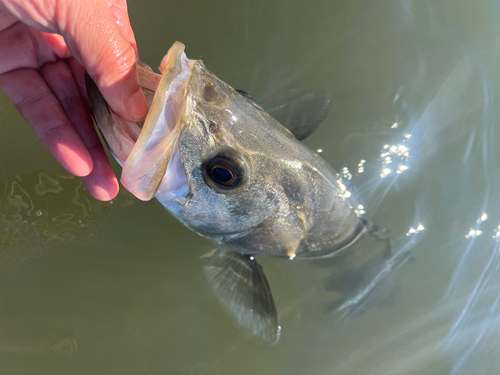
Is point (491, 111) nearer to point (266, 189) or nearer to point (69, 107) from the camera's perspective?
point (266, 189)

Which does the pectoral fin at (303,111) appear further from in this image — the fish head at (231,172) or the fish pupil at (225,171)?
the fish pupil at (225,171)

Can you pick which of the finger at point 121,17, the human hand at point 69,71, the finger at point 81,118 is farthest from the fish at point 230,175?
the finger at point 121,17

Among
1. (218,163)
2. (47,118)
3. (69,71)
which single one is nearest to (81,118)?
(47,118)

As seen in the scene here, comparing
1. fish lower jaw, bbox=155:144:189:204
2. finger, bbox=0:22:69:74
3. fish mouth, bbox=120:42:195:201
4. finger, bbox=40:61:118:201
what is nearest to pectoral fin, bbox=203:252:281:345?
fish lower jaw, bbox=155:144:189:204

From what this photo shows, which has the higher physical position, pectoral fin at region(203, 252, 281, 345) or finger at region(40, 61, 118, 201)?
finger at region(40, 61, 118, 201)

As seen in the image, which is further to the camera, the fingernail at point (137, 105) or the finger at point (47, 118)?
the finger at point (47, 118)

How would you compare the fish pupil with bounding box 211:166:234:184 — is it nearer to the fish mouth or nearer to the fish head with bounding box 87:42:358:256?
the fish head with bounding box 87:42:358:256

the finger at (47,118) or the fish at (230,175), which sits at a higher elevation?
the fish at (230,175)
